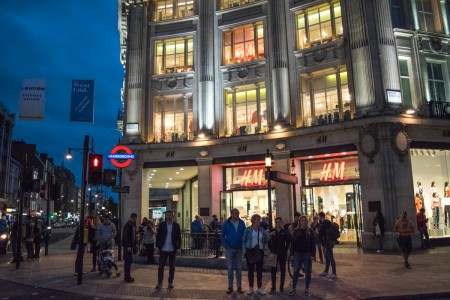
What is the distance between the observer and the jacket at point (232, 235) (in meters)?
9.84

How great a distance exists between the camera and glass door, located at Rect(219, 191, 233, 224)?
83.6 ft

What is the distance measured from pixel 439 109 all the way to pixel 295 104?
7.53 metres

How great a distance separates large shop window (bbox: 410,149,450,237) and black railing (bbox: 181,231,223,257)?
443 inches

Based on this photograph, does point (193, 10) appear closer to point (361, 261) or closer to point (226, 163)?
point (226, 163)

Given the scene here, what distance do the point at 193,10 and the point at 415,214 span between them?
746 inches

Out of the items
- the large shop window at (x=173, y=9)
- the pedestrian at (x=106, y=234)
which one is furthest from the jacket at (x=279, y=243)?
the large shop window at (x=173, y=9)

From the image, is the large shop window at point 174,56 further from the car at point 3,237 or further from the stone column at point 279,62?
→ the car at point 3,237

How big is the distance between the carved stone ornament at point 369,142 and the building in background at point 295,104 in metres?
0.05

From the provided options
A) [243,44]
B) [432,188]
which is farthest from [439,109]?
[243,44]

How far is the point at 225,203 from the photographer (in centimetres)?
2569

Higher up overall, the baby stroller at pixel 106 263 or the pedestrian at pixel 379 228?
the pedestrian at pixel 379 228

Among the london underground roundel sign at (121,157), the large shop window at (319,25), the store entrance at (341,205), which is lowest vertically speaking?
the store entrance at (341,205)

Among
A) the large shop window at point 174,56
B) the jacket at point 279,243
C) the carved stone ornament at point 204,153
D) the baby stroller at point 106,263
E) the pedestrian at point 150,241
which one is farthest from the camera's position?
the large shop window at point 174,56

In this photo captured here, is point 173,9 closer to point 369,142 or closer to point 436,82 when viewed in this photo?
point 369,142
